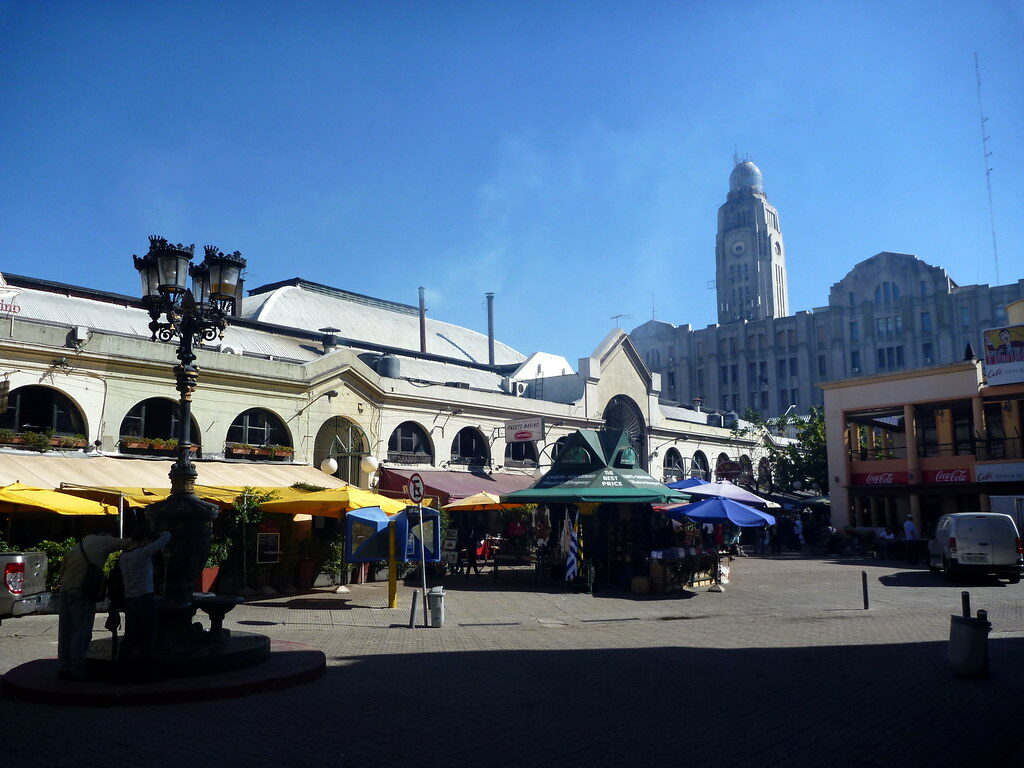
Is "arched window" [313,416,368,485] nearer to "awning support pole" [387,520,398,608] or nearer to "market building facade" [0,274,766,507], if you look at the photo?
"market building facade" [0,274,766,507]

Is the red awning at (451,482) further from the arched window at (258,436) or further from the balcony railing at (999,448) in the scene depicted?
the balcony railing at (999,448)

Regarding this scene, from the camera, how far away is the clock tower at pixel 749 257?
98.8m

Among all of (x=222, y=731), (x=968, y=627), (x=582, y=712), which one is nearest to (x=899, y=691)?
(x=968, y=627)

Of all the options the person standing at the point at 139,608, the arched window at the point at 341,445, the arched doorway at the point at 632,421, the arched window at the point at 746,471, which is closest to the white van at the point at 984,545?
the arched window at the point at 341,445

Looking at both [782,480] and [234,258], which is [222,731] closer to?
[234,258]

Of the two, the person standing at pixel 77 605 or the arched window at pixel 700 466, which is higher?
the arched window at pixel 700 466

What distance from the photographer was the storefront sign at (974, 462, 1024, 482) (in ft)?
109

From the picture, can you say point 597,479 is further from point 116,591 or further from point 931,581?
point 116,591

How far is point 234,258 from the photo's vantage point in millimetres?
11648

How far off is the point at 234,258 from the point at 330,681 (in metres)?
6.07

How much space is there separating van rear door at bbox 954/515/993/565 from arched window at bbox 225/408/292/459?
63.4 feet

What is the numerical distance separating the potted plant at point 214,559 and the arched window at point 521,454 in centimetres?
1671

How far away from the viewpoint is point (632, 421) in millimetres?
42281

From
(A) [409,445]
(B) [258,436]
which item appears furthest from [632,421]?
(B) [258,436]
